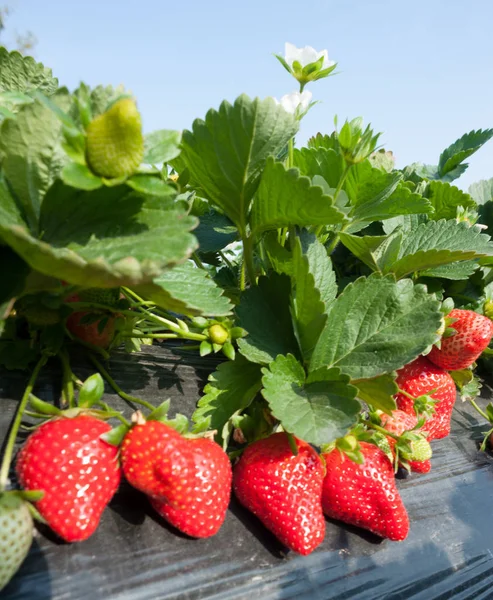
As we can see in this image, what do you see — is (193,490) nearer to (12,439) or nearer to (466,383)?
(12,439)

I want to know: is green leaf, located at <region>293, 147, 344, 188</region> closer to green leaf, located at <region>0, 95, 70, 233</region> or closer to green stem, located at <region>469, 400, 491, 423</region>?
green leaf, located at <region>0, 95, 70, 233</region>

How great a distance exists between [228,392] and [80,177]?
44 centimetres

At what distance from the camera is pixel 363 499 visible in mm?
806

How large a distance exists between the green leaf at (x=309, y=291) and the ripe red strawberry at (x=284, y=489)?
0.54 ft

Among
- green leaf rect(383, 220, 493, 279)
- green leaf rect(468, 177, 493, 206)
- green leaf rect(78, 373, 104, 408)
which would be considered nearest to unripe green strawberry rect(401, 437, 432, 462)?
green leaf rect(383, 220, 493, 279)

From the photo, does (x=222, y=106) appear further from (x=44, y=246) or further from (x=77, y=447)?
(x=77, y=447)

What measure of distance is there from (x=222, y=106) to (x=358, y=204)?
38 centimetres

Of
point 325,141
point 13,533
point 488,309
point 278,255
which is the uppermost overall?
point 325,141

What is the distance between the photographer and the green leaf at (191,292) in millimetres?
624

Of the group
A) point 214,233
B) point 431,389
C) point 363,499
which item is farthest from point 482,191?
point 363,499

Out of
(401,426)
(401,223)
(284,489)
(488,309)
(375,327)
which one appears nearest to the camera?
(284,489)

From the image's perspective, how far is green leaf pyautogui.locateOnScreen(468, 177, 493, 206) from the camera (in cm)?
164

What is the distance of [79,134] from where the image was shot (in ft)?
1.82

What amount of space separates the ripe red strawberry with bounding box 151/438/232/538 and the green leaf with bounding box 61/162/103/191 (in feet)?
1.06
